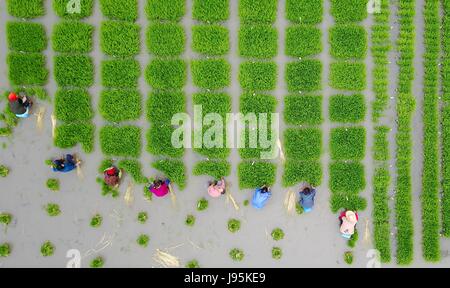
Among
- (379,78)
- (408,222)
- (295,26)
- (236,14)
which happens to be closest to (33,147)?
(236,14)

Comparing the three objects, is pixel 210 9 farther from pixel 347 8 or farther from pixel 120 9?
pixel 347 8

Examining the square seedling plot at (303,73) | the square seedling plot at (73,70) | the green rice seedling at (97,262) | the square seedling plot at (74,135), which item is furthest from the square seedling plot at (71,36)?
the green rice seedling at (97,262)

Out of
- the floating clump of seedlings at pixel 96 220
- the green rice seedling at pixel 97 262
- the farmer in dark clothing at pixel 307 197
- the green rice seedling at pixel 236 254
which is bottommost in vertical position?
the green rice seedling at pixel 97 262

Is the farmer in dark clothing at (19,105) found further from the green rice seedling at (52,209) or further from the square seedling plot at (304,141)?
the square seedling plot at (304,141)

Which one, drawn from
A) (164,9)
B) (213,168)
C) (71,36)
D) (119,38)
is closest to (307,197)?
(213,168)
